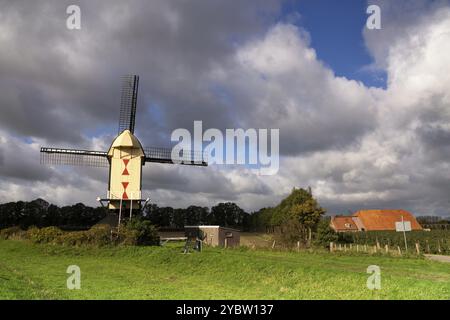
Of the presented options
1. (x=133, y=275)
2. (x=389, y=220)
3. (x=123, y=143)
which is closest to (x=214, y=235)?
(x=123, y=143)

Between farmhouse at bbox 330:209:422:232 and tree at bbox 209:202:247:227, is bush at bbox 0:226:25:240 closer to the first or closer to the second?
farmhouse at bbox 330:209:422:232

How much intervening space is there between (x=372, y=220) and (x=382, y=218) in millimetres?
2381

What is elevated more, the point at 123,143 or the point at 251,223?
the point at 123,143

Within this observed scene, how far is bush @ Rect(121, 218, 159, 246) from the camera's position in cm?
3020

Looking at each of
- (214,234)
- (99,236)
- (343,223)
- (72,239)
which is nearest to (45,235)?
(72,239)

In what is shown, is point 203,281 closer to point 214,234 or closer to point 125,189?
point 125,189

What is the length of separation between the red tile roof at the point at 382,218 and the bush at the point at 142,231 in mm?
59866

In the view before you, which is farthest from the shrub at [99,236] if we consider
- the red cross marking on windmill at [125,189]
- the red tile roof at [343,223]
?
the red tile roof at [343,223]

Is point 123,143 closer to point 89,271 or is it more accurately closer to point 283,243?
point 283,243

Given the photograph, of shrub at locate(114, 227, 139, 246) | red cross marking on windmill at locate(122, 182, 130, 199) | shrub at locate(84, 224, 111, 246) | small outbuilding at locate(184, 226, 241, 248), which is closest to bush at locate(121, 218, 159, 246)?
shrub at locate(114, 227, 139, 246)

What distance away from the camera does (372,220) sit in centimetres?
8225

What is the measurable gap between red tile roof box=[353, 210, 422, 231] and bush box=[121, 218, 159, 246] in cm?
5987
